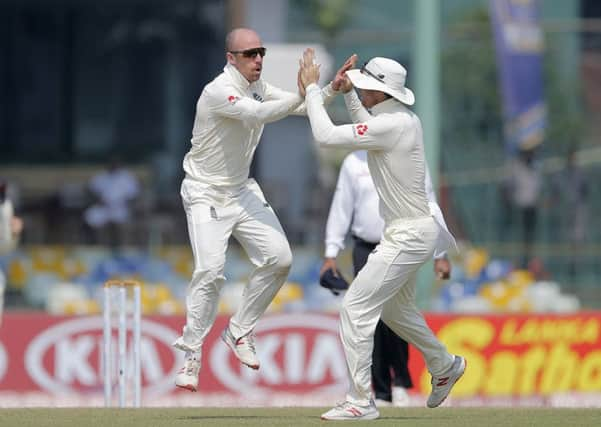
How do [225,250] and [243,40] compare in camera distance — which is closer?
[243,40]

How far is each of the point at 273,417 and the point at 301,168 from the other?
1526 cm

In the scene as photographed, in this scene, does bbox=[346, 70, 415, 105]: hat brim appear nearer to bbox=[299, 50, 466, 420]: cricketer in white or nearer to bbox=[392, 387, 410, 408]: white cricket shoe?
bbox=[299, 50, 466, 420]: cricketer in white

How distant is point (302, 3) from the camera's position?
26.0 m

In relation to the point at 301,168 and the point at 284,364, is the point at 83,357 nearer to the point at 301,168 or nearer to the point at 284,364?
the point at 284,364

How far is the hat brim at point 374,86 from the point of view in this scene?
9992mm

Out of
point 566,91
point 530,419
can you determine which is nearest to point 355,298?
point 530,419

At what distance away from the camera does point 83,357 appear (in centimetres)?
1500

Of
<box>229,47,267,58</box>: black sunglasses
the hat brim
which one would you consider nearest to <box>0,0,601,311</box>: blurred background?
<box>229,47,267,58</box>: black sunglasses

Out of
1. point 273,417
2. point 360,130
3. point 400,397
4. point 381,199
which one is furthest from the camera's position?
point 400,397

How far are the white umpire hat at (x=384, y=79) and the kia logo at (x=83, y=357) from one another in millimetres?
5490

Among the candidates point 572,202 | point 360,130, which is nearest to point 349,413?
point 360,130

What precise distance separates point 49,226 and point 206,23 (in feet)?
14.9

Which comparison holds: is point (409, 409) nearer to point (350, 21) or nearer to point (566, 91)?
point (566, 91)

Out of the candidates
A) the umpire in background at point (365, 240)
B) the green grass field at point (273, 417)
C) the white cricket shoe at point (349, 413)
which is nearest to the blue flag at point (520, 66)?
the umpire in background at point (365, 240)
